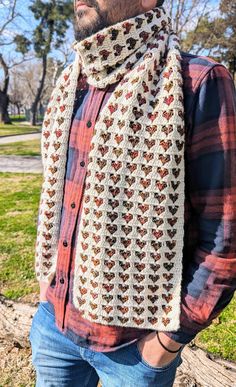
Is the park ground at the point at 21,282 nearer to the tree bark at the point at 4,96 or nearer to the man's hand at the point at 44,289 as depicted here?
the man's hand at the point at 44,289

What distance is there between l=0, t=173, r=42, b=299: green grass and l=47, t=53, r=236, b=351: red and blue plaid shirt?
88.6 inches

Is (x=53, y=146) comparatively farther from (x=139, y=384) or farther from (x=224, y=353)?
(x=224, y=353)

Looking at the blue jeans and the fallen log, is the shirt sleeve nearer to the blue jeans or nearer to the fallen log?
the blue jeans

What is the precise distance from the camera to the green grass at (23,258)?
8.93 feet

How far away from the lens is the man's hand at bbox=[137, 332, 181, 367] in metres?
1.11

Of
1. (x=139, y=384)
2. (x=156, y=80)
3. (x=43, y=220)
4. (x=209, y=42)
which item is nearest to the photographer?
(x=156, y=80)

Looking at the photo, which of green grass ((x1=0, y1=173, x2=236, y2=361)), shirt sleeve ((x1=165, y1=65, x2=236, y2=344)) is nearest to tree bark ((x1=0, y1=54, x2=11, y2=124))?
Answer: green grass ((x1=0, y1=173, x2=236, y2=361))

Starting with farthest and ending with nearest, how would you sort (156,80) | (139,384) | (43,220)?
→ (43,220) < (139,384) < (156,80)

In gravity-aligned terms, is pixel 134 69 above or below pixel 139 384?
above

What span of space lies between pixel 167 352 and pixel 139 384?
0.15 meters

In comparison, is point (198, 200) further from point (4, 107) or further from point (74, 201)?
point (4, 107)

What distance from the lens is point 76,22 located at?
3.88 ft

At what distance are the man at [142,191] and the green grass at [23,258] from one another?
1.66m

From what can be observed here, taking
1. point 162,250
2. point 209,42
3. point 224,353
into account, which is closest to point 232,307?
point 224,353
